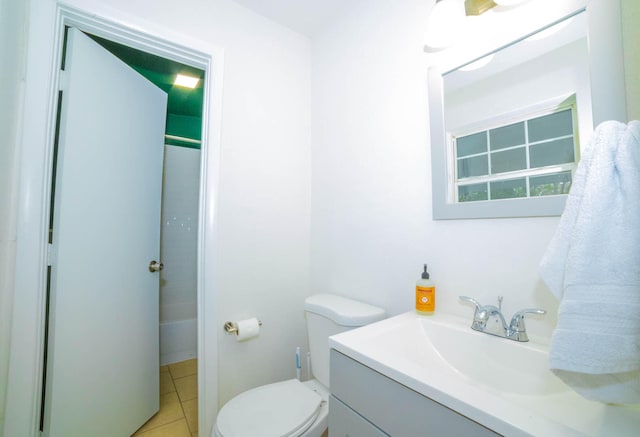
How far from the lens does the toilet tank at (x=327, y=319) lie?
1085 mm

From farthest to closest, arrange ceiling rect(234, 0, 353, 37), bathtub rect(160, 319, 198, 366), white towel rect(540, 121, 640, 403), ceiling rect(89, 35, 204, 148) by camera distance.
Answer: bathtub rect(160, 319, 198, 366), ceiling rect(89, 35, 204, 148), ceiling rect(234, 0, 353, 37), white towel rect(540, 121, 640, 403)

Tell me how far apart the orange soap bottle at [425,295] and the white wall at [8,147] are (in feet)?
4.62

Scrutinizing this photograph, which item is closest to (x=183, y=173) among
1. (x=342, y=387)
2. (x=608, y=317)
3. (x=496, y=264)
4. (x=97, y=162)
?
(x=97, y=162)

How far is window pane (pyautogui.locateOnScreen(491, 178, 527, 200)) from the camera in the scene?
810mm

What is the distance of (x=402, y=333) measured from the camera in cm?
86

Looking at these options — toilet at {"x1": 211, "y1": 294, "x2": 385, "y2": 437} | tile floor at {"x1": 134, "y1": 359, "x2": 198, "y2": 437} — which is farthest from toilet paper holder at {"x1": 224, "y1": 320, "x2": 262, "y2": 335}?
tile floor at {"x1": 134, "y1": 359, "x2": 198, "y2": 437}

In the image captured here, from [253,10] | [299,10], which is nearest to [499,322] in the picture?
[299,10]

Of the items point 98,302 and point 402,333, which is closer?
point 402,333

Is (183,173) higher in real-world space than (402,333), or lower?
higher

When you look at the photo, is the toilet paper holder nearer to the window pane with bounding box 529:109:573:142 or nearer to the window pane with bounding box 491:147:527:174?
the window pane with bounding box 491:147:527:174

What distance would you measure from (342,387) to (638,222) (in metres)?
0.72

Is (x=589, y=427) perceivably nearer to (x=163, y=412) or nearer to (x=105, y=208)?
(x=105, y=208)

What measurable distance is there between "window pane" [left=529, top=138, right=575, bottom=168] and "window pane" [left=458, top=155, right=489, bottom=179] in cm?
13

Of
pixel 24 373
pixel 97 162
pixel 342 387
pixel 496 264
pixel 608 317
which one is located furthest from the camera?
pixel 97 162
